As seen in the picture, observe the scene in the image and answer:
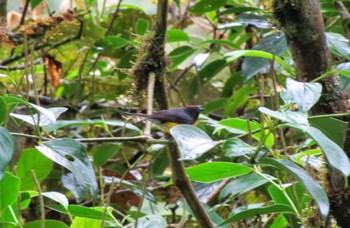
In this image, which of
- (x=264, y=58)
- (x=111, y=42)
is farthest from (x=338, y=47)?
(x=111, y=42)

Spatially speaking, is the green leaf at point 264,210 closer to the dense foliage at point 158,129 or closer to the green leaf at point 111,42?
the dense foliage at point 158,129

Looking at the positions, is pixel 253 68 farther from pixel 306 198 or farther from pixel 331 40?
pixel 306 198

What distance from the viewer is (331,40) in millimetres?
1026

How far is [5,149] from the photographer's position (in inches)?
25.3

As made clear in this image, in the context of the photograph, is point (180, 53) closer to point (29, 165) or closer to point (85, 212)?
point (29, 165)

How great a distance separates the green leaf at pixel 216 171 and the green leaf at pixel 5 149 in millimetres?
229

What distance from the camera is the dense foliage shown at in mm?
722

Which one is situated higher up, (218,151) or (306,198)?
(306,198)

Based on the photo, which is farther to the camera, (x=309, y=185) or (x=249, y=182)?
(x=249, y=182)

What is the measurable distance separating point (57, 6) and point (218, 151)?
93 cm

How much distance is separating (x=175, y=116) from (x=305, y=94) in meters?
0.25

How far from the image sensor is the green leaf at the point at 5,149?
630 millimetres

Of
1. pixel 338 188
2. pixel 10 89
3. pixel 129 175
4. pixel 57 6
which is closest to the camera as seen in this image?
pixel 338 188

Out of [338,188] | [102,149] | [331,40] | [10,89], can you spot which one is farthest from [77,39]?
[338,188]
